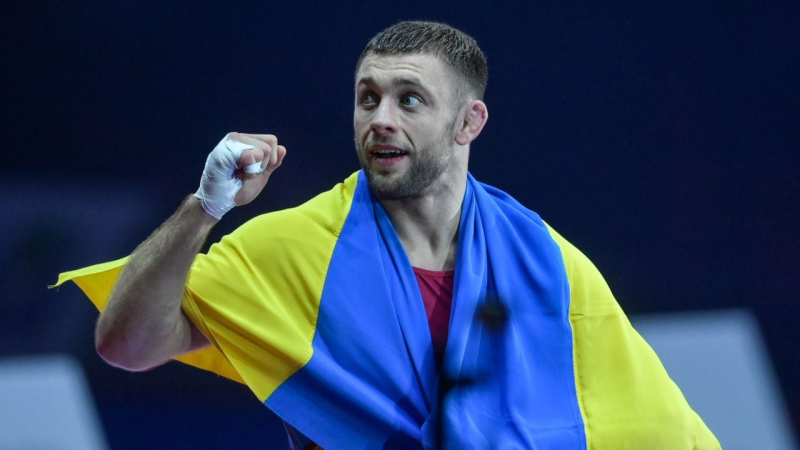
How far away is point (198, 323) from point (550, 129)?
1409 mm

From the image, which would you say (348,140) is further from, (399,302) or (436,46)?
(399,302)

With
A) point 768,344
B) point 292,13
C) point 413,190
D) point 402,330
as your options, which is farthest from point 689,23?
point 402,330

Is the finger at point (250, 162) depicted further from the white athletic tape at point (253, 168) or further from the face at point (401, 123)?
the face at point (401, 123)

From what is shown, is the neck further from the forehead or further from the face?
the forehead

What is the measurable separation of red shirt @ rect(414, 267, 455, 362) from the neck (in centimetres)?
3

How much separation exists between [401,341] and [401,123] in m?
0.39

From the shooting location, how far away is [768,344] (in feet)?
9.05

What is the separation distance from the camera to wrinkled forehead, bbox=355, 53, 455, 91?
1.74 meters

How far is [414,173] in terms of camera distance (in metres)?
1.75

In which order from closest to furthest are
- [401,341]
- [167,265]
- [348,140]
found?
[167,265]
[401,341]
[348,140]

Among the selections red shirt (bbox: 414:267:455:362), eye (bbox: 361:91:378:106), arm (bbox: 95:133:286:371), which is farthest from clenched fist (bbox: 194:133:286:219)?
red shirt (bbox: 414:267:455:362)

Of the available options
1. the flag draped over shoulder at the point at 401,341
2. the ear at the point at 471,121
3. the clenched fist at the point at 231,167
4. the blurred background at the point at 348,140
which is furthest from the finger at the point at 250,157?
the blurred background at the point at 348,140

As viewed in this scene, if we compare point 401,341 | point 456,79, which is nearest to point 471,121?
point 456,79

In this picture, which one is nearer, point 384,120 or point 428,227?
point 384,120
